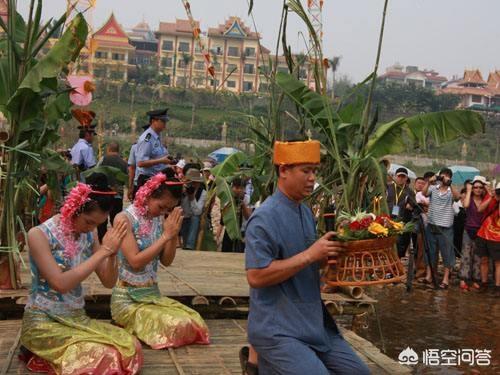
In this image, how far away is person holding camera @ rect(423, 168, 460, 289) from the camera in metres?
10.5

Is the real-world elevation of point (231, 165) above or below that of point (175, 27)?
below

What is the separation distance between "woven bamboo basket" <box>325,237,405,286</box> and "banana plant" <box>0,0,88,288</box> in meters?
2.91

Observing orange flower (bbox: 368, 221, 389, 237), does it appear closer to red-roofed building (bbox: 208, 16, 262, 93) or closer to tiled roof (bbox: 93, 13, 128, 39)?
red-roofed building (bbox: 208, 16, 262, 93)

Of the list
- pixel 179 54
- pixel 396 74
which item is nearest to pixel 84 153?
pixel 179 54

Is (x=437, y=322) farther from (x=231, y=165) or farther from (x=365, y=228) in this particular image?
(x=365, y=228)

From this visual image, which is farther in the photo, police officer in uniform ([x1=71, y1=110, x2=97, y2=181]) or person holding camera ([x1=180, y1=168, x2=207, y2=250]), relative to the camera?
person holding camera ([x1=180, y1=168, x2=207, y2=250])

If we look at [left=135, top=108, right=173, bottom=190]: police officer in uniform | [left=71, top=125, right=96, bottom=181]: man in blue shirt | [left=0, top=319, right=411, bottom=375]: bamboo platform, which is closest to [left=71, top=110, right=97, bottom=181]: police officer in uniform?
[left=71, top=125, right=96, bottom=181]: man in blue shirt

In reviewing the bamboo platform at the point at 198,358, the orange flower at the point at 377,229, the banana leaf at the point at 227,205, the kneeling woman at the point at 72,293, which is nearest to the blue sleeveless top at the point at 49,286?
the kneeling woman at the point at 72,293

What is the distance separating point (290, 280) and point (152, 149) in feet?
16.0

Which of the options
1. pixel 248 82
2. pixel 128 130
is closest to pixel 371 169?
pixel 128 130

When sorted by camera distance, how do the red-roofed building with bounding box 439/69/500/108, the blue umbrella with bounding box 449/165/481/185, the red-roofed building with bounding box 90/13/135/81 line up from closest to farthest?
the blue umbrella with bounding box 449/165/481/185, the red-roofed building with bounding box 90/13/135/81, the red-roofed building with bounding box 439/69/500/108

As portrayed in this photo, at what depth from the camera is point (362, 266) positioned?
3854mm

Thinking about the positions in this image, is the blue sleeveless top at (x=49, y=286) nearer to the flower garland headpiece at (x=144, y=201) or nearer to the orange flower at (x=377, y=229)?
Answer: the flower garland headpiece at (x=144, y=201)

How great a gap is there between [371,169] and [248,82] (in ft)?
234
